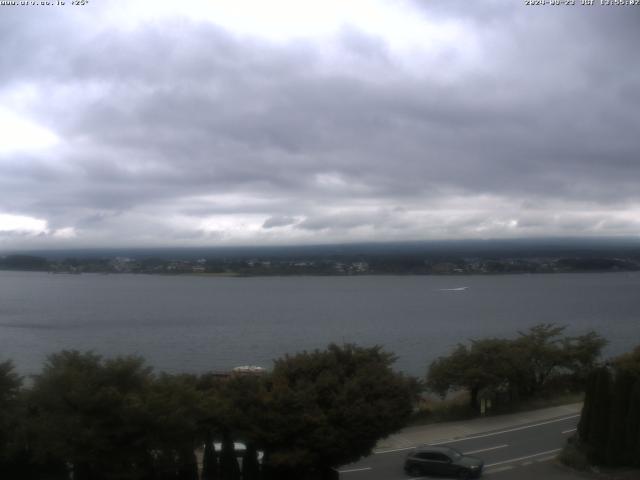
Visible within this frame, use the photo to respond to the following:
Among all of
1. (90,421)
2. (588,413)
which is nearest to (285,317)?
(588,413)

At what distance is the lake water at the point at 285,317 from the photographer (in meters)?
53.1

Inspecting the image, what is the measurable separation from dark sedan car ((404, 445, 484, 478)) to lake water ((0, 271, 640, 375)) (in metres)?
26.0

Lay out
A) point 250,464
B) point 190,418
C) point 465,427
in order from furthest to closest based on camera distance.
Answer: point 465,427
point 250,464
point 190,418

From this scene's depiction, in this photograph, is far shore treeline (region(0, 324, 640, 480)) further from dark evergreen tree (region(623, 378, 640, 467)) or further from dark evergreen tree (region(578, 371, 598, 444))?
dark evergreen tree (region(578, 371, 598, 444))

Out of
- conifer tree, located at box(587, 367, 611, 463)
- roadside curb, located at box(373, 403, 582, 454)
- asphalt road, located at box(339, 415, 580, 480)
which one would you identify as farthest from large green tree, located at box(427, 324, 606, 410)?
conifer tree, located at box(587, 367, 611, 463)

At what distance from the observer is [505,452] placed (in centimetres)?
1936

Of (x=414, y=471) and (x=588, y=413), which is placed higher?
(x=588, y=413)

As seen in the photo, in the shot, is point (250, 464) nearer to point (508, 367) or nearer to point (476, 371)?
point (476, 371)

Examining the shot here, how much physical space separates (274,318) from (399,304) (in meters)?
23.2

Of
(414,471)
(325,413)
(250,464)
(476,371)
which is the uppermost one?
(325,413)

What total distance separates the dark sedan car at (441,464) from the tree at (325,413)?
190 centimetres

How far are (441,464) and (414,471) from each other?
82cm

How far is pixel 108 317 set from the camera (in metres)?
76.4

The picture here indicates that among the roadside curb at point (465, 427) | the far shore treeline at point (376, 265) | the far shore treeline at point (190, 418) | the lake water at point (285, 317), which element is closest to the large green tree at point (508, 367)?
the roadside curb at point (465, 427)
